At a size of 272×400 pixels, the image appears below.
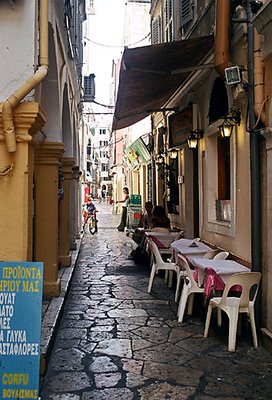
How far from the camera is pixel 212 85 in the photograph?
845cm

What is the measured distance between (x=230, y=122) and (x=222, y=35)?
1.29 meters

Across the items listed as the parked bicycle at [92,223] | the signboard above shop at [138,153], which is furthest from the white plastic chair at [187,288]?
the parked bicycle at [92,223]

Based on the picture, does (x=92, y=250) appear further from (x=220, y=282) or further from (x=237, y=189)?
(x=220, y=282)

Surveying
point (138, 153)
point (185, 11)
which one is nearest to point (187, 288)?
point (185, 11)

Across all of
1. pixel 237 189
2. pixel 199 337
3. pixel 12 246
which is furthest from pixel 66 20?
pixel 199 337

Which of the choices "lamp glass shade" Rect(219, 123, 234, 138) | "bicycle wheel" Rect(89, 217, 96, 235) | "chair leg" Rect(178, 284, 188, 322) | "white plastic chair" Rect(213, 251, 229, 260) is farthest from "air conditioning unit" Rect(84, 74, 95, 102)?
"chair leg" Rect(178, 284, 188, 322)

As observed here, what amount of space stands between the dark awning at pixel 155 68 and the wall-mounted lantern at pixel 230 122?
3.59 feet

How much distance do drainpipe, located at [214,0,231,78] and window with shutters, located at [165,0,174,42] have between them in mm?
6320

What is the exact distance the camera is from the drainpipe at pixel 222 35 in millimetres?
6160

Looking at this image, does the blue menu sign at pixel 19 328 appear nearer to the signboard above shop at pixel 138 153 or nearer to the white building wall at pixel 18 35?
the white building wall at pixel 18 35

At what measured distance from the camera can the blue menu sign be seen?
3504mm

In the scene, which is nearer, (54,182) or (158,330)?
(158,330)

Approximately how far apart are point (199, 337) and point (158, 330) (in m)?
0.58

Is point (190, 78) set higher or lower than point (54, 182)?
higher
